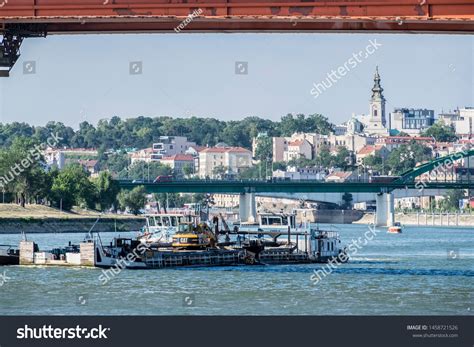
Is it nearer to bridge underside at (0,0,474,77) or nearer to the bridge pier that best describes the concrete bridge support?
the bridge pier

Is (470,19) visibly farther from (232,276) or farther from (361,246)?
(361,246)

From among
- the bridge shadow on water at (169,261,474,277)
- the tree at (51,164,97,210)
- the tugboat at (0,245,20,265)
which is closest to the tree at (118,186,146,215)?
the tree at (51,164,97,210)

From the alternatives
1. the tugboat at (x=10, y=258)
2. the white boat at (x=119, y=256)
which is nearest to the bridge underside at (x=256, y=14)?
the white boat at (x=119, y=256)

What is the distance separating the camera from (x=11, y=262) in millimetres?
76188

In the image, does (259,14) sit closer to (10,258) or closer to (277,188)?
(10,258)

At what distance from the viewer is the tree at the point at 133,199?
170 metres

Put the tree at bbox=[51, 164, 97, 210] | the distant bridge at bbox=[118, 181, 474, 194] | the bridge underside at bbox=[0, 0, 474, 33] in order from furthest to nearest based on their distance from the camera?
the distant bridge at bbox=[118, 181, 474, 194], the tree at bbox=[51, 164, 97, 210], the bridge underside at bbox=[0, 0, 474, 33]

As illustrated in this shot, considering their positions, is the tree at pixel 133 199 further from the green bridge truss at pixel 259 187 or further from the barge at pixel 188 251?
the barge at pixel 188 251

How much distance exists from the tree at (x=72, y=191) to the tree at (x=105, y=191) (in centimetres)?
75

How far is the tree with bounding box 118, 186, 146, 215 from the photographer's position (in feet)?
559

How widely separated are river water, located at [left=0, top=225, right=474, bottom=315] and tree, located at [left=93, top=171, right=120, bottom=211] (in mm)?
83099
